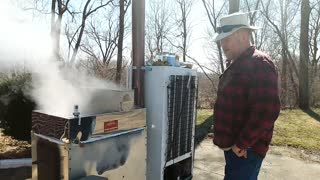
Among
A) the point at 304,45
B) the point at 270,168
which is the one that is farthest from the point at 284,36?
the point at 270,168

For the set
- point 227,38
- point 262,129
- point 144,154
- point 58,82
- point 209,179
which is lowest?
point 209,179

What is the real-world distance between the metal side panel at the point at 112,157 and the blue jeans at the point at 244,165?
2.66 feet

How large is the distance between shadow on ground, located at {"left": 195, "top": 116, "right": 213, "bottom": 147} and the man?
147 inches

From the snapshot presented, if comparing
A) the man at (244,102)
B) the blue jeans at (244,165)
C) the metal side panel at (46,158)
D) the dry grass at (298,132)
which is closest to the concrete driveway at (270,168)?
the dry grass at (298,132)

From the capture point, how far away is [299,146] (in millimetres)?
6195

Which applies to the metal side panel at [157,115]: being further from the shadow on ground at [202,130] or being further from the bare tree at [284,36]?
the bare tree at [284,36]

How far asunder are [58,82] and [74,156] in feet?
4.28

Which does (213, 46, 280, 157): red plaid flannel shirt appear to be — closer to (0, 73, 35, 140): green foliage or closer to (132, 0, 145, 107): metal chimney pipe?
(132, 0, 145, 107): metal chimney pipe


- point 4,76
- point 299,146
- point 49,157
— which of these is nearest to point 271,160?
point 299,146

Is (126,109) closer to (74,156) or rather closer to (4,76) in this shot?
(74,156)

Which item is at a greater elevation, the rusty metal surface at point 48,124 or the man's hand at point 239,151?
the rusty metal surface at point 48,124

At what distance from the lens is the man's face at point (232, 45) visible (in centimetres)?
262

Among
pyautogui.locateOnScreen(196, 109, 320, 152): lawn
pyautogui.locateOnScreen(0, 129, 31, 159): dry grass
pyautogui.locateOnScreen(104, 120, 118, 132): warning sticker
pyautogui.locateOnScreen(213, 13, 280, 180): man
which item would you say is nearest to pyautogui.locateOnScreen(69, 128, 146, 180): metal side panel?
pyautogui.locateOnScreen(104, 120, 118, 132): warning sticker

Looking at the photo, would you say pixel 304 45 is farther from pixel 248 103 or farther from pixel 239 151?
pixel 239 151
